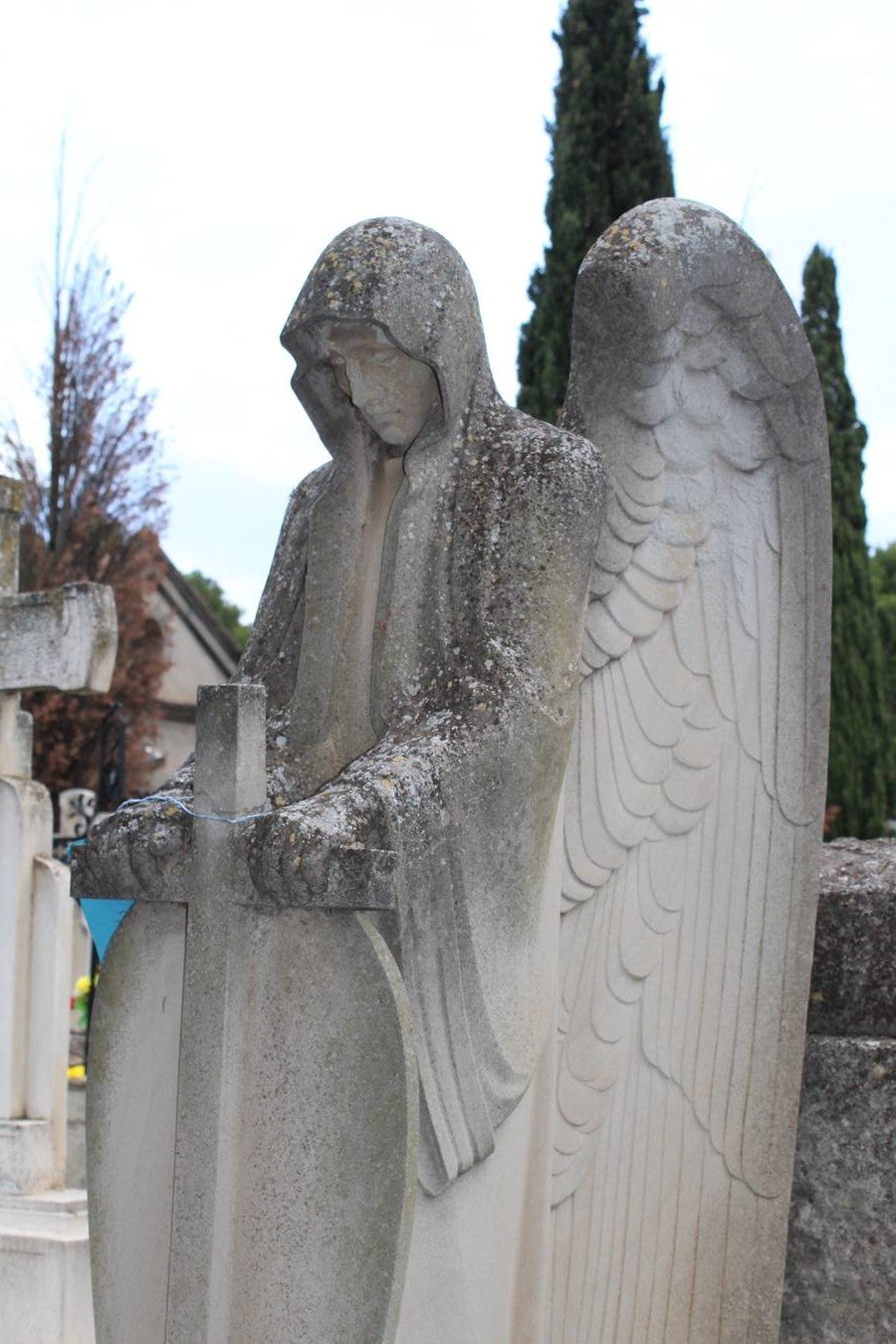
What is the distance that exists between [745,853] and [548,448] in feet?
3.28

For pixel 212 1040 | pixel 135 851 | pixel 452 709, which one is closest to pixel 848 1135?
pixel 452 709

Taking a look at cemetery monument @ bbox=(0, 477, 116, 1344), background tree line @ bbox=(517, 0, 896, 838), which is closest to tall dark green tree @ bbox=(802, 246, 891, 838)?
background tree line @ bbox=(517, 0, 896, 838)

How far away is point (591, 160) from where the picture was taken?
1400cm

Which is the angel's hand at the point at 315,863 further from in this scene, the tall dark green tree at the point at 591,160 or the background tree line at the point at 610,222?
the tall dark green tree at the point at 591,160

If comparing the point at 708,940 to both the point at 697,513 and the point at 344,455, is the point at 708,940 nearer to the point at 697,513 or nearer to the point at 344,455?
the point at 697,513

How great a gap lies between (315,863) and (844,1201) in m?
1.66

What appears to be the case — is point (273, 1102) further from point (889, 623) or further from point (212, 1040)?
point (889, 623)

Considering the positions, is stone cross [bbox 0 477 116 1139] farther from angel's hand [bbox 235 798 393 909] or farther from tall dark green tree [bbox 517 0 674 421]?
tall dark green tree [bbox 517 0 674 421]

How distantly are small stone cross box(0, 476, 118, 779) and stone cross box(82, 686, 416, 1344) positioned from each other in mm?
4183

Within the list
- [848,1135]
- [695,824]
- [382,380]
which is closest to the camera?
[382,380]

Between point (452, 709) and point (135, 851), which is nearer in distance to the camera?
point (135, 851)

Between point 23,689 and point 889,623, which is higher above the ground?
point 889,623

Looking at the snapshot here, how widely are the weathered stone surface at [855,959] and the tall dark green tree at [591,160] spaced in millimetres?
10075

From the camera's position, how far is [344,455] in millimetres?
3436
